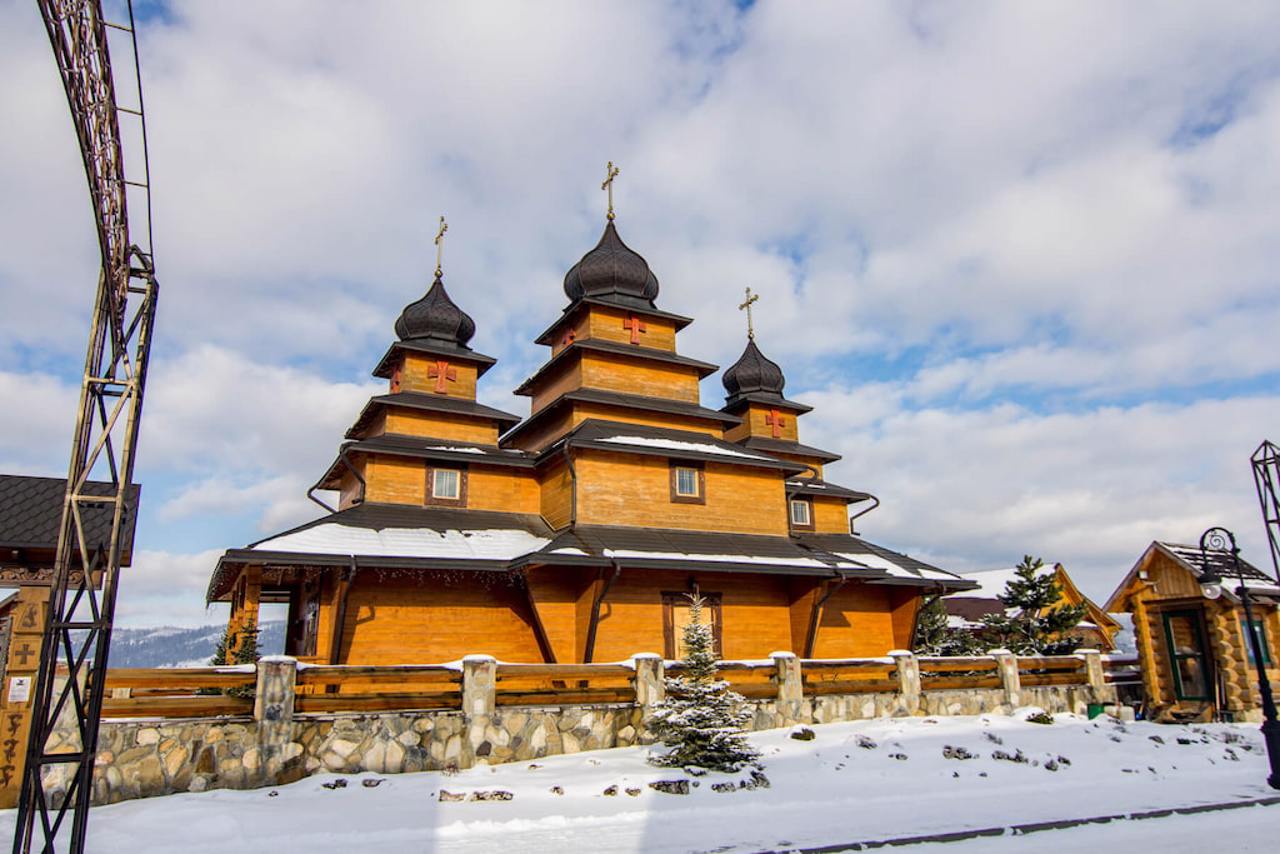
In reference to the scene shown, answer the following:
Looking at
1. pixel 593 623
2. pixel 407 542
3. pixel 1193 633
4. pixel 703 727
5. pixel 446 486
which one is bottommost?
pixel 703 727

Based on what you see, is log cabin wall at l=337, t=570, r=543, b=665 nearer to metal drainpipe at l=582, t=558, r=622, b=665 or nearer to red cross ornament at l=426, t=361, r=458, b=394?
metal drainpipe at l=582, t=558, r=622, b=665

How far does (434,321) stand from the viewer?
79.7 ft

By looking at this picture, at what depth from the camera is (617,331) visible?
75.9 ft

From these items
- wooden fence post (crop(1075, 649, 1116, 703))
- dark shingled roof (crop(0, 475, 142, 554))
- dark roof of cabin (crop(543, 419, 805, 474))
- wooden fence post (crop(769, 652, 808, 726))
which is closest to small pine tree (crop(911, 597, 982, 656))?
wooden fence post (crop(1075, 649, 1116, 703))

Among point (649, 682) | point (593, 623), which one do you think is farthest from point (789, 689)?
point (593, 623)

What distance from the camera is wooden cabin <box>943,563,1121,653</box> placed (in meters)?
37.6

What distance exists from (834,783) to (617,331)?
14219 millimetres

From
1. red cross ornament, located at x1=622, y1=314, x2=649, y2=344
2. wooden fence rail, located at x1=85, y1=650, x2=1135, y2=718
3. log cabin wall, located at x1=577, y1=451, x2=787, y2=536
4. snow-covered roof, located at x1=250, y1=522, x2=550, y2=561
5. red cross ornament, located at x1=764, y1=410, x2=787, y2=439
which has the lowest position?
wooden fence rail, located at x1=85, y1=650, x2=1135, y2=718

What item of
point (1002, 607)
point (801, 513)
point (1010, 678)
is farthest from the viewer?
point (1002, 607)

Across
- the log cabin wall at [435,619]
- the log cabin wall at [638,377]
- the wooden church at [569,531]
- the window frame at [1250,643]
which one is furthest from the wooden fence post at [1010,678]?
the log cabin wall at [638,377]

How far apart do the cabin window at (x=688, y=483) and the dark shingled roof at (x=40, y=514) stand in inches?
430

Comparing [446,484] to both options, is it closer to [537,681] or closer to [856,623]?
[537,681]

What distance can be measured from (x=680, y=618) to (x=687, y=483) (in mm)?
3349

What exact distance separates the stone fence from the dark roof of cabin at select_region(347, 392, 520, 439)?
974cm
